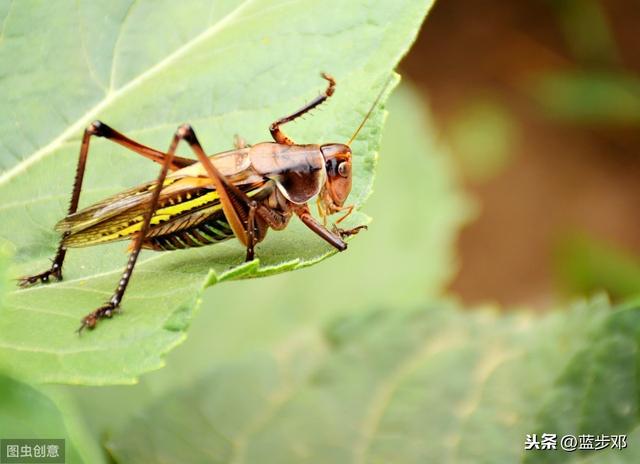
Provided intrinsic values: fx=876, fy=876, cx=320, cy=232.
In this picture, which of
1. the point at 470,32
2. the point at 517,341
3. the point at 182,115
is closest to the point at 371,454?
the point at 517,341

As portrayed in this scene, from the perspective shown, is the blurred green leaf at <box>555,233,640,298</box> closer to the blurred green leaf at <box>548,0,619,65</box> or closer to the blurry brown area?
the blurry brown area

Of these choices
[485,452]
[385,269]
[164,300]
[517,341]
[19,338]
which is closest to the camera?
[19,338]

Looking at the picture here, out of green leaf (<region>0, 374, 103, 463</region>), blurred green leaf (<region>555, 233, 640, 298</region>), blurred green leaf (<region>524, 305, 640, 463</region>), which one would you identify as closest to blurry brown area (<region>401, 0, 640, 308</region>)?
blurred green leaf (<region>555, 233, 640, 298</region>)

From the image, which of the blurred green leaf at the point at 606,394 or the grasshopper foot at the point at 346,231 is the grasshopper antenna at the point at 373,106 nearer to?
the grasshopper foot at the point at 346,231

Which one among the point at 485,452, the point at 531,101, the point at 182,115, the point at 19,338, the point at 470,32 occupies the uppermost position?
the point at 470,32

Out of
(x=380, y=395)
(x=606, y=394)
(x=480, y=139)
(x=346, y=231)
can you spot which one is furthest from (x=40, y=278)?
(x=480, y=139)

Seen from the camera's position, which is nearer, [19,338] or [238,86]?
[19,338]

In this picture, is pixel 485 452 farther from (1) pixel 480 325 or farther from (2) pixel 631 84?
(2) pixel 631 84

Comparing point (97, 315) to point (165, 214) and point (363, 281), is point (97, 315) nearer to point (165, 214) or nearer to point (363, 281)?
point (165, 214)
